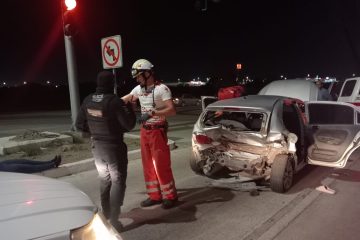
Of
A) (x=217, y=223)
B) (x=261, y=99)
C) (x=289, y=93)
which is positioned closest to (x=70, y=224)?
(x=217, y=223)

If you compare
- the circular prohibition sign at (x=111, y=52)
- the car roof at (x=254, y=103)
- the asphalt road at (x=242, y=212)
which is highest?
the circular prohibition sign at (x=111, y=52)

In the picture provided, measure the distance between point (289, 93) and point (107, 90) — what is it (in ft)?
25.3

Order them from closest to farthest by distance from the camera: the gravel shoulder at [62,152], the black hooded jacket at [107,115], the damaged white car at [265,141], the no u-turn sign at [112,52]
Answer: the black hooded jacket at [107,115], the damaged white car at [265,141], the gravel shoulder at [62,152], the no u-turn sign at [112,52]

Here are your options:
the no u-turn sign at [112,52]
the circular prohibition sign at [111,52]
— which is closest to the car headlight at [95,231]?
the no u-turn sign at [112,52]

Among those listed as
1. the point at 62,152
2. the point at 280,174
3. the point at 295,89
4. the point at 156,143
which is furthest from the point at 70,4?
the point at 295,89

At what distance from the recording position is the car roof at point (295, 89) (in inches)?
421

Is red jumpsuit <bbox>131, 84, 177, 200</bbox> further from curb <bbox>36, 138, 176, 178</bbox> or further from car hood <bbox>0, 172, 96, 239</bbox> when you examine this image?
curb <bbox>36, 138, 176, 178</bbox>

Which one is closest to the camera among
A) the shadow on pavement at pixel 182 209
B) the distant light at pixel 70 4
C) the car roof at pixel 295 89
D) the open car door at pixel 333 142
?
the shadow on pavement at pixel 182 209

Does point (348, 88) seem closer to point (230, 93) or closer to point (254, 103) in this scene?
point (230, 93)

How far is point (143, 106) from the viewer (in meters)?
5.22

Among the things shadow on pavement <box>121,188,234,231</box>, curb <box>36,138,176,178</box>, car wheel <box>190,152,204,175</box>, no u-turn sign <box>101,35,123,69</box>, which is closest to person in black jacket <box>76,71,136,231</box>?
shadow on pavement <box>121,188,234,231</box>

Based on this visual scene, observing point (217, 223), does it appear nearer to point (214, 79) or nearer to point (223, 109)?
point (223, 109)

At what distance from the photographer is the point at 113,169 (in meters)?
4.36

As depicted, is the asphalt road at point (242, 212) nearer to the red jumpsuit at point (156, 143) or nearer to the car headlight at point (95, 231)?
the red jumpsuit at point (156, 143)
